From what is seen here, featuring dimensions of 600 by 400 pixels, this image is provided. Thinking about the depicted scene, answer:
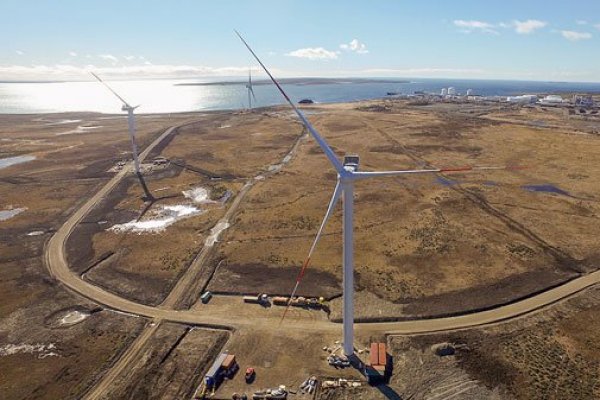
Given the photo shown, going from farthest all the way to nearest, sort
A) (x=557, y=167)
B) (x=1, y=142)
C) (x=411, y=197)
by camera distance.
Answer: (x=1, y=142), (x=557, y=167), (x=411, y=197)

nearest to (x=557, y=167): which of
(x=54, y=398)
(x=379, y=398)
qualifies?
(x=379, y=398)

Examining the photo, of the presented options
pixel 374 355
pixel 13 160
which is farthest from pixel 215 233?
pixel 13 160

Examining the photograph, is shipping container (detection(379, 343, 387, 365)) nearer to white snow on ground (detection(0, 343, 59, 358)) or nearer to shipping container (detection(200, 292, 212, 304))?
shipping container (detection(200, 292, 212, 304))

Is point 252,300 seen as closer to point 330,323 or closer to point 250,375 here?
point 330,323

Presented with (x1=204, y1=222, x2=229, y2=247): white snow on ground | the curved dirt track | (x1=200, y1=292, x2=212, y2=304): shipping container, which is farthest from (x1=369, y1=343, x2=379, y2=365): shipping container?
(x1=204, y1=222, x2=229, y2=247): white snow on ground

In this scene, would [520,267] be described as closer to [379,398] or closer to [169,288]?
[379,398]

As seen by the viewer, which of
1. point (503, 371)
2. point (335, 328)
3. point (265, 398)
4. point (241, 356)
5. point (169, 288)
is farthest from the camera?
point (169, 288)
